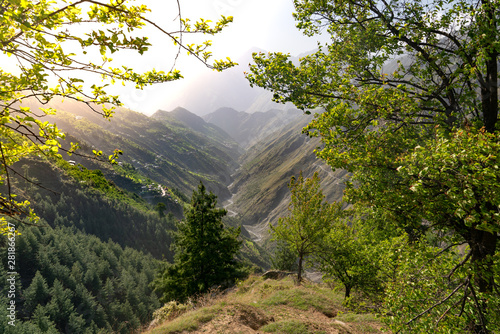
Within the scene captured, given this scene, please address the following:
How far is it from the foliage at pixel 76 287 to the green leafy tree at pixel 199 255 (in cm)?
1385

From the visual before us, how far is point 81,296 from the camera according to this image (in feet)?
143

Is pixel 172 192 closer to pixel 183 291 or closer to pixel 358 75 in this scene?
pixel 183 291

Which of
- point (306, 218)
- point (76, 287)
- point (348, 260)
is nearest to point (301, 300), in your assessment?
point (348, 260)

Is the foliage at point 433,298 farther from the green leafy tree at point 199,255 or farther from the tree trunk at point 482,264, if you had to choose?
the green leafy tree at point 199,255

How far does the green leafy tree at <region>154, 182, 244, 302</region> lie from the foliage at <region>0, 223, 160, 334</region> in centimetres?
1385

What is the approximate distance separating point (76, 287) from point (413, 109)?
5811cm

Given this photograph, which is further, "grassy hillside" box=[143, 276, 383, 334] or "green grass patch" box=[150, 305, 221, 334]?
"grassy hillside" box=[143, 276, 383, 334]

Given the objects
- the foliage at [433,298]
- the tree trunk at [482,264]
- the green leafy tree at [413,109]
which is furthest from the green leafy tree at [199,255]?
the tree trunk at [482,264]

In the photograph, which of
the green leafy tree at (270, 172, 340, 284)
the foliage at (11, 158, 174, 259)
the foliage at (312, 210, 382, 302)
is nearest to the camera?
the foliage at (312, 210, 382, 302)

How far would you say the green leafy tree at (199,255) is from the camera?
20.5 m

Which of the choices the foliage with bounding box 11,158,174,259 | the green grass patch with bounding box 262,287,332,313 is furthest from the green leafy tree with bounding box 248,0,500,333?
the foliage with bounding box 11,158,174,259

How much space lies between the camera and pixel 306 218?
18594mm

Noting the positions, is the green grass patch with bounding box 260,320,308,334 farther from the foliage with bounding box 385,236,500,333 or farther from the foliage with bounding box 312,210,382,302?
the foliage with bounding box 385,236,500,333

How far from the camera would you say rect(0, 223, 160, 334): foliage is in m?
35.8
